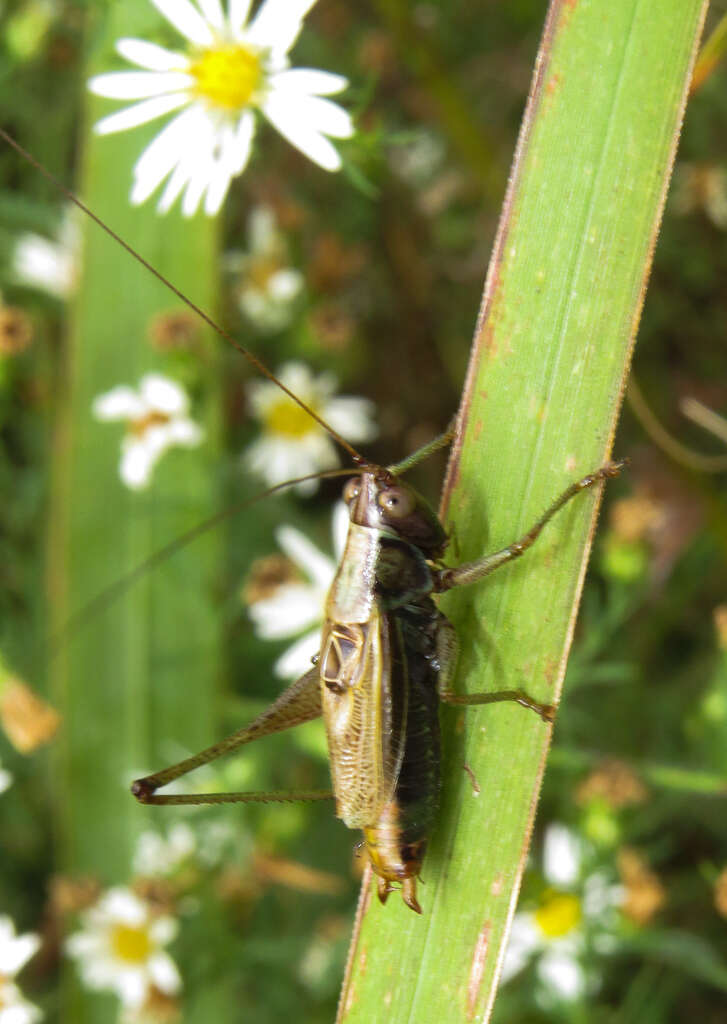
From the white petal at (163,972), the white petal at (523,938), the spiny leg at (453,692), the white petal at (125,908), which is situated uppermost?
the spiny leg at (453,692)

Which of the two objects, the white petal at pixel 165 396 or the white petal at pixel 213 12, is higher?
the white petal at pixel 213 12

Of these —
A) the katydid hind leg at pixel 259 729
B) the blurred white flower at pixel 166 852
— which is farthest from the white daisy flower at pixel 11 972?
the katydid hind leg at pixel 259 729

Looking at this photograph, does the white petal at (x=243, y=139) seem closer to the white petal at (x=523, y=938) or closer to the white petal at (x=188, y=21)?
the white petal at (x=188, y=21)

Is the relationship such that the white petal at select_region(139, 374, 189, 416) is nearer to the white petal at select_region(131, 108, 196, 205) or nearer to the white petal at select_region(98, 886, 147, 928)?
the white petal at select_region(131, 108, 196, 205)

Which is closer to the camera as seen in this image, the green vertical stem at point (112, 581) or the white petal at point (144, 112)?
the white petal at point (144, 112)

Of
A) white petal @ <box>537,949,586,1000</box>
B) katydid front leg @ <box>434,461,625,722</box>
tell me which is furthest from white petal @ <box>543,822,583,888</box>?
katydid front leg @ <box>434,461,625,722</box>

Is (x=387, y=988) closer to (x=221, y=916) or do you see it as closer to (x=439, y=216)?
(x=221, y=916)

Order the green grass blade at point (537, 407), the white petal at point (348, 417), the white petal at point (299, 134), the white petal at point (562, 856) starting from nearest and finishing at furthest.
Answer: the green grass blade at point (537, 407)
the white petal at point (299, 134)
the white petal at point (562, 856)
the white petal at point (348, 417)
